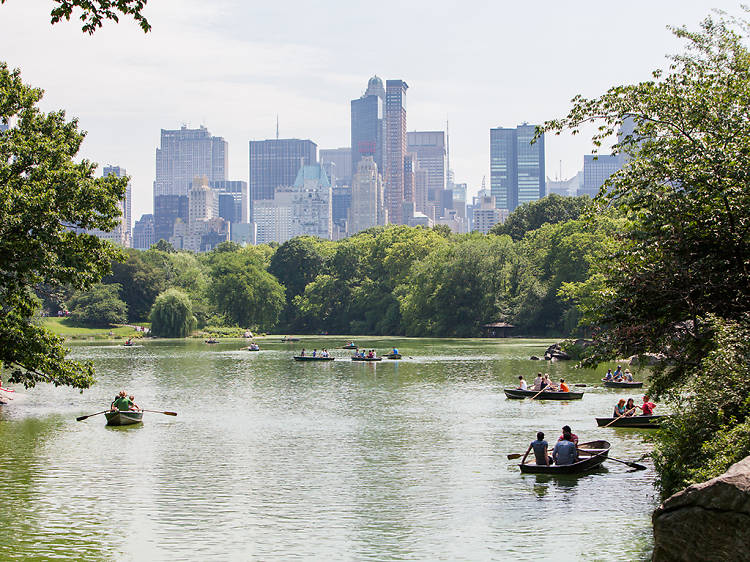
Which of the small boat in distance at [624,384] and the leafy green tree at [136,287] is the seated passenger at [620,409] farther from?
the leafy green tree at [136,287]

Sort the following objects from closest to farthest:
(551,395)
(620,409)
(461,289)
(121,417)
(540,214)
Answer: (620,409) → (121,417) → (551,395) → (461,289) → (540,214)

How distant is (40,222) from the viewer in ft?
63.6

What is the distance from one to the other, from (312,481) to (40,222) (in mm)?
8584

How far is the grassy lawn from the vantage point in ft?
335

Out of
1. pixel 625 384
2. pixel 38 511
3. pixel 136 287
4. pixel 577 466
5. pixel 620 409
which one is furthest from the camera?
pixel 136 287

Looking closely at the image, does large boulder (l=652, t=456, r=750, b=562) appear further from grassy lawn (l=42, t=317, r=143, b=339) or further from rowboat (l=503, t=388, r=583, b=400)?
grassy lawn (l=42, t=317, r=143, b=339)

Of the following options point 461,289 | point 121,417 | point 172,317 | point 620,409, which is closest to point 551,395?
point 620,409

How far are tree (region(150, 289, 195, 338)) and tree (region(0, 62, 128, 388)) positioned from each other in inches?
3054

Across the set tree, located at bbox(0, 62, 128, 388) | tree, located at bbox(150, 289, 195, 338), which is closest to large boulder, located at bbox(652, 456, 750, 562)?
tree, located at bbox(0, 62, 128, 388)

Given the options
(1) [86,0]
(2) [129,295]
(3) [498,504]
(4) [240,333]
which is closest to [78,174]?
(1) [86,0]

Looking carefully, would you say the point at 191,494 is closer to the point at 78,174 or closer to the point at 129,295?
the point at 78,174

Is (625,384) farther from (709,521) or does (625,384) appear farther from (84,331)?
(84,331)

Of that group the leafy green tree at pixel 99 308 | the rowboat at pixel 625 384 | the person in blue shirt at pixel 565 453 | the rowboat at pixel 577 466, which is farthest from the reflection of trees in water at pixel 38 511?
the leafy green tree at pixel 99 308

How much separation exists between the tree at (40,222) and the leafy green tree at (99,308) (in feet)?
301
